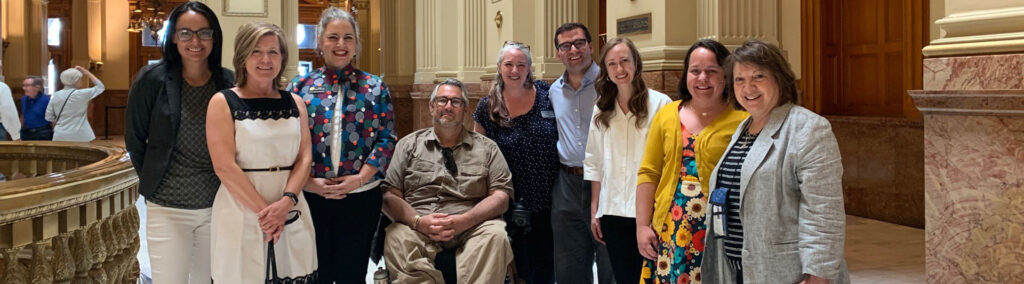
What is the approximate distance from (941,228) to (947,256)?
4.9 inches

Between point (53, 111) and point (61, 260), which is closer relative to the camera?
point (61, 260)

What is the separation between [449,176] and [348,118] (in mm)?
707

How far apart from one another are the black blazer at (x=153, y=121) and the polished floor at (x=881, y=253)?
2057mm

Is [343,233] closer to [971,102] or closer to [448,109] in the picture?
[448,109]

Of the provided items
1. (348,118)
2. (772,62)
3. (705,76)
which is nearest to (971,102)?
(705,76)

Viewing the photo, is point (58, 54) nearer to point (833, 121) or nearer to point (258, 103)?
point (833, 121)

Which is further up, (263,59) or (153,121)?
(263,59)

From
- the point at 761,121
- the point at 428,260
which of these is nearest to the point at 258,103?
the point at 428,260

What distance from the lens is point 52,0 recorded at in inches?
1080

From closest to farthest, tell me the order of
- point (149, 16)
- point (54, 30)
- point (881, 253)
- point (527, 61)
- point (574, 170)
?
point (574, 170), point (527, 61), point (881, 253), point (149, 16), point (54, 30)

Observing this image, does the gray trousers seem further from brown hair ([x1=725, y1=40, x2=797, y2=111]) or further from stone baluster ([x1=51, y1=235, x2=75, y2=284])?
stone baluster ([x1=51, y1=235, x2=75, y2=284])

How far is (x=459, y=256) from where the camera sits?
14.1 ft

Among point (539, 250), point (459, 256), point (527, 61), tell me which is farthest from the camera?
point (539, 250)

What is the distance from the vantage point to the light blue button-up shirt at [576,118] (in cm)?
441
